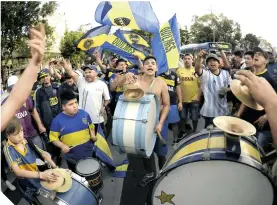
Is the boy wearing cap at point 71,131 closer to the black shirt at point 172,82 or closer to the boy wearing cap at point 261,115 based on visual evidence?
the black shirt at point 172,82

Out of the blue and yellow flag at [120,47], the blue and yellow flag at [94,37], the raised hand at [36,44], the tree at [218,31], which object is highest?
the raised hand at [36,44]

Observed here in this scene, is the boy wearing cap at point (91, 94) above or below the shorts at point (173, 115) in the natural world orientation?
above

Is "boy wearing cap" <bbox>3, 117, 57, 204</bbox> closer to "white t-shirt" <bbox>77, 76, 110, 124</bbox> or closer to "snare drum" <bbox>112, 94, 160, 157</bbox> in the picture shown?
"snare drum" <bbox>112, 94, 160, 157</bbox>

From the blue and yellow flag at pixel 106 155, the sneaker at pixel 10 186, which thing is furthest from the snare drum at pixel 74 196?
the sneaker at pixel 10 186

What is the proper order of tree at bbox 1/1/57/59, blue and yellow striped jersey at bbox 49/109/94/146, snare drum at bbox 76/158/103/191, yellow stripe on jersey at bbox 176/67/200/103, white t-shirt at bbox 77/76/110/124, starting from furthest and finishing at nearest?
tree at bbox 1/1/57/59, yellow stripe on jersey at bbox 176/67/200/103, white t-shirt at bbox 77/76/110/124, blue and yellow striped jersey at bbox 49/109/94/146, snare drum at bbox 76/158/103/191

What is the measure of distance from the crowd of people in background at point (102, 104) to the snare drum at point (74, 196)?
0.69 feet

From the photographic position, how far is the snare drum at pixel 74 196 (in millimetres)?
2547

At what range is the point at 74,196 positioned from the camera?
8.68 feet

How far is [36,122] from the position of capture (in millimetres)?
4582

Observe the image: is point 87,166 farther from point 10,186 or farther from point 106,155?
point 10,186

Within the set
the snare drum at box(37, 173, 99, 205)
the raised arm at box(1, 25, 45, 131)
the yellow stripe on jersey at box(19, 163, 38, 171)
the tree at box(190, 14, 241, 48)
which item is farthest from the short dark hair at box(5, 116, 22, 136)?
the tree at box(190, 14, 241, 48)

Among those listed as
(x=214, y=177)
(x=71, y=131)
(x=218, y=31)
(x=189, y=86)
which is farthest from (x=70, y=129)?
(x=218, y=31)

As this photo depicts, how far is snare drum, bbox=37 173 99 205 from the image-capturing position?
100 inches

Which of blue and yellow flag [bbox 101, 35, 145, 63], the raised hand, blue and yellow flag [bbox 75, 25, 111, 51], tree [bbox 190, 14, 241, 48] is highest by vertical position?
the raised hand
